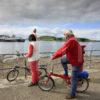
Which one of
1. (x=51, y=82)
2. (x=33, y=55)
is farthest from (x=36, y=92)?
(x=33, y=55)

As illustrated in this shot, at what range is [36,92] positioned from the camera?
8875 millimetres

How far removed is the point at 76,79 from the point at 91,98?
2.23ft

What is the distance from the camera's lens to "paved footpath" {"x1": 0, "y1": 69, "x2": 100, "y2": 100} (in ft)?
27.1

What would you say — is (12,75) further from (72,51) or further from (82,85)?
(72,51)

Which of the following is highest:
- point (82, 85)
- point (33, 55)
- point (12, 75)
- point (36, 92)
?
point (33, 55)

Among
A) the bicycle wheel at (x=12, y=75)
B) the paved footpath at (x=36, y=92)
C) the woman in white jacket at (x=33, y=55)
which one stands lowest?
the paved footpath at (x=36, y=92)

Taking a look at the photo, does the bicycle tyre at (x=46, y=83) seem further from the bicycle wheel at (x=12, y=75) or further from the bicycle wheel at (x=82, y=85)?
the bicycle wheel at (x=12, y=75)

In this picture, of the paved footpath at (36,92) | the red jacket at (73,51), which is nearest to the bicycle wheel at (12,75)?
the paved footpath at (36,92)

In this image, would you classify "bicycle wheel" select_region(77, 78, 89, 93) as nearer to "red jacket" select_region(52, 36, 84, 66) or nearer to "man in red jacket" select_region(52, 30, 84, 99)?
"man in red jacket" select_region(52, 30, 84, 99)

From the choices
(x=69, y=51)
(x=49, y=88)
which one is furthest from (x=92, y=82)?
(x=69, y=51)

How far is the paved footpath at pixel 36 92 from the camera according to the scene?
827 centimetres

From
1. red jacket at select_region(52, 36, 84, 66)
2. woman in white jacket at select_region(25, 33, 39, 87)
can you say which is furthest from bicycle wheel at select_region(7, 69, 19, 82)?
red jacket at select_region(52, 36, 84, 66)

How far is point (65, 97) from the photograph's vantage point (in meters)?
8.28

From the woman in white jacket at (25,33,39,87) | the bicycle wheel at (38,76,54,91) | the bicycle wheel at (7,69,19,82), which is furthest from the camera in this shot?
the bicycle wheel at (7,69,19,82)
